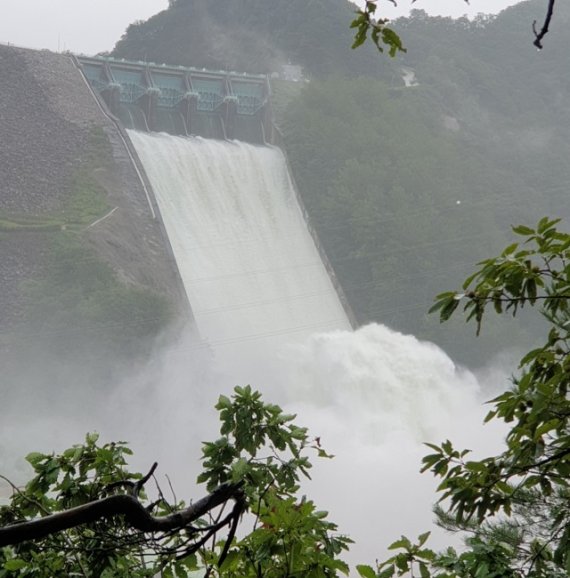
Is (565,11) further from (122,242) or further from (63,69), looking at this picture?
(122,242)

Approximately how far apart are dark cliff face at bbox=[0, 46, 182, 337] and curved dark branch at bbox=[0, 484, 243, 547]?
1705cm

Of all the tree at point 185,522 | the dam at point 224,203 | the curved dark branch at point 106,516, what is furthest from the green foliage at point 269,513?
the dam at point 224,203

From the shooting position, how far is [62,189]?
825 inches

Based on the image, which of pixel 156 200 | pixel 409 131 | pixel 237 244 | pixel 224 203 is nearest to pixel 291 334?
pixel 237 244

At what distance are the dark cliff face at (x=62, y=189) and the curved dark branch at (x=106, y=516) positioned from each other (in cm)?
1705

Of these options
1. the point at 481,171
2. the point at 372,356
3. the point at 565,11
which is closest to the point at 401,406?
the point at 372,356

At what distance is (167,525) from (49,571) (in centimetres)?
108

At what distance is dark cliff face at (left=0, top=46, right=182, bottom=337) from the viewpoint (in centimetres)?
1883

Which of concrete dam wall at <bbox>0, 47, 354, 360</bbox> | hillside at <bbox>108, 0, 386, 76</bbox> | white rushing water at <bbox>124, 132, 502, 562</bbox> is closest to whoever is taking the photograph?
white rushing water at <bbox>124, 132, 502, 562</bbox>

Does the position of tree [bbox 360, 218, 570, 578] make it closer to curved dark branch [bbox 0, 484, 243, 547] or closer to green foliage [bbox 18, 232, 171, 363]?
curved dark branch [bbox 0, 484, 243, 547]

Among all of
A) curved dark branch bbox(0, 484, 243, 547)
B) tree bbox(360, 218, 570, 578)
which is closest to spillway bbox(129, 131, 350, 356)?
tree bbox(360, 218, 570, 578)

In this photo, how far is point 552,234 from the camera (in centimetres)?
197

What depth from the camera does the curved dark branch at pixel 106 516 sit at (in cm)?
102

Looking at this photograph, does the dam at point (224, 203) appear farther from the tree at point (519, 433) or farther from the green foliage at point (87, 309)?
the tree at point (519, 433)
